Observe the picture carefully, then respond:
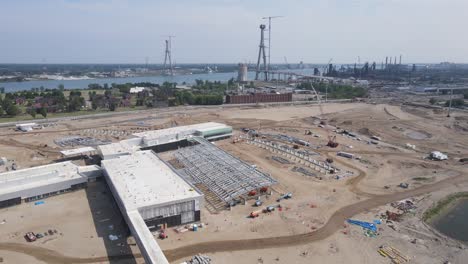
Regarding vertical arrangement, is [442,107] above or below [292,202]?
above

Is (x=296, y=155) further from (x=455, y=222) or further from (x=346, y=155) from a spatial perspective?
(x=455, y=222)

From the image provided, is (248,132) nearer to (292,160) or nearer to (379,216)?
(292,160)

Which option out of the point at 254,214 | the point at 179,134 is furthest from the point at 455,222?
the point at 179,134

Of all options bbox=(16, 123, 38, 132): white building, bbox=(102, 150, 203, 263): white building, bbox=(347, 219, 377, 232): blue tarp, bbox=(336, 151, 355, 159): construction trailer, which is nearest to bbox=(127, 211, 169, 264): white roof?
bbox=(102, 150, 203, 263): white building

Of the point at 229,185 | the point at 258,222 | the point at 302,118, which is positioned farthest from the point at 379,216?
the point at 302,118

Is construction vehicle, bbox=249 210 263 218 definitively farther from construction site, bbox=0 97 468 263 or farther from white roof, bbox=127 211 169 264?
white roof, bbox=127 211 169 264

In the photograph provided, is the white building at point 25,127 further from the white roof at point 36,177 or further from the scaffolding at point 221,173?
the scaffolding at point 221,173
